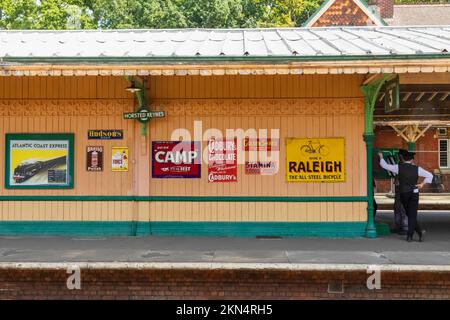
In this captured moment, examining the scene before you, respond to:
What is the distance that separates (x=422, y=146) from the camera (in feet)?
88.3

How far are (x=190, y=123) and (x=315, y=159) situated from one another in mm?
2626

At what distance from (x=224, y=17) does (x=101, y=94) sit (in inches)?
1079

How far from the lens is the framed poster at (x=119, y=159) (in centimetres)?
1016

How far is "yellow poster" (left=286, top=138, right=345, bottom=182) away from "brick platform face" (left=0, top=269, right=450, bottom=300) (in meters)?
3.26

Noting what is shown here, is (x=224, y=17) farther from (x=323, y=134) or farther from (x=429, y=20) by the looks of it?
(x=323, y=134)

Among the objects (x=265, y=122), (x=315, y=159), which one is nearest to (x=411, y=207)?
(x=315, y=159)

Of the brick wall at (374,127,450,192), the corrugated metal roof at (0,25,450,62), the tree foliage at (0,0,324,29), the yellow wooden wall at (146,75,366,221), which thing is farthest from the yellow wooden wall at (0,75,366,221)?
the tree foliage at (0,0,324,29)

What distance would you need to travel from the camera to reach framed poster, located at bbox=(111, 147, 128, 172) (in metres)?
10.2

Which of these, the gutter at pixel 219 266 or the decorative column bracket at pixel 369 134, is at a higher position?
the decorative column bracket at pixel 369 134

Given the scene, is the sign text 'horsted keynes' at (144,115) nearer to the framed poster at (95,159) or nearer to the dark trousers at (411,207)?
the framed poster at (95,159)

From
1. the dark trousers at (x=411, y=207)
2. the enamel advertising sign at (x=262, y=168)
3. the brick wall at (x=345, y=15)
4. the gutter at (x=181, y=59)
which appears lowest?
the dark trousers at (x=411, y=207)

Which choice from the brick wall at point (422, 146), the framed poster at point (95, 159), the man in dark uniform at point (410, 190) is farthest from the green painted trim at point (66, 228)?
the brick wall at point (422, 146)

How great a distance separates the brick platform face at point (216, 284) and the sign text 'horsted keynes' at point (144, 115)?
369 centimetres

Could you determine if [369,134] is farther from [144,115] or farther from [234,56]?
[144,115]
